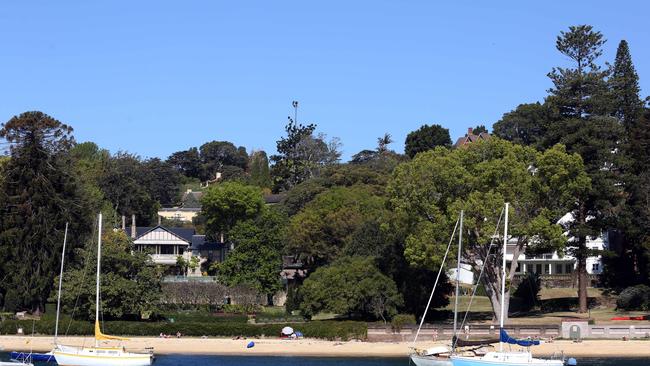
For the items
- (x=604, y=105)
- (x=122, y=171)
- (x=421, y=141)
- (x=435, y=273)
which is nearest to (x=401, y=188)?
(x=435, y=273)

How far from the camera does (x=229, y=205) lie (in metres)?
122

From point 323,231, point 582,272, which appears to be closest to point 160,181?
point 323,231

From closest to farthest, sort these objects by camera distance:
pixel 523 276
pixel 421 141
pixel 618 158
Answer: pixel 618 158
pixel 523 276
pixel 421 141

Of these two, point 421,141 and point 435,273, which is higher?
point 421,141

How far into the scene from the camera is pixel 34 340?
250 ft

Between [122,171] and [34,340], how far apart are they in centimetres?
7187

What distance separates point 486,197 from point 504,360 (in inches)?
766

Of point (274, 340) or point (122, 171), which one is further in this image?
point (122, 171)

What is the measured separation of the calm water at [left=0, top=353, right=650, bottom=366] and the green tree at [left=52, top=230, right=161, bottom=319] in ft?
33.8

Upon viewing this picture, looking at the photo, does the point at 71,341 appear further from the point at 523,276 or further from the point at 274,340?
the point at 523,276

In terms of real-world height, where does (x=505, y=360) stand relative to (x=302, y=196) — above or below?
below

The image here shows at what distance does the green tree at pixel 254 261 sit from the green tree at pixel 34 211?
14248 mm

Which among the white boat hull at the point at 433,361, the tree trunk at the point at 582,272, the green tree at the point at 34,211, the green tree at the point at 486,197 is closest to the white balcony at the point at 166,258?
the green tree at the point at 34,211

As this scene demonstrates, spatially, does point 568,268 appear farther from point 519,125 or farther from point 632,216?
point 519,125
